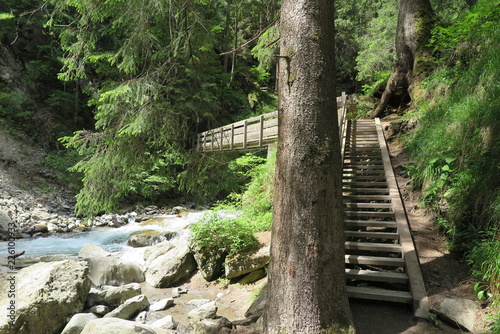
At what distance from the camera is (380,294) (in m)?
3.70

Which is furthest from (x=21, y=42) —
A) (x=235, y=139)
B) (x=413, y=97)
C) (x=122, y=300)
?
(x=413, y=97)

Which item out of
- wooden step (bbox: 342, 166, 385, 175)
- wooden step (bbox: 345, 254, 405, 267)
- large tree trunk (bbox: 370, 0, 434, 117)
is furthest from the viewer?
large tree trunk (bbox: 370, 0, 434, 117)

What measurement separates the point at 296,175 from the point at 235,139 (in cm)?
954

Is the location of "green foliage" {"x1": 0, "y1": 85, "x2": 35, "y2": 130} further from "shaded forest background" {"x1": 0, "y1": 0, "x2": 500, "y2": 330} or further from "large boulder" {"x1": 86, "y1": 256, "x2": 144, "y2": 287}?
"large boulder" {"x1": 86, "y1": 256, "x2": 144, "y2": 287}

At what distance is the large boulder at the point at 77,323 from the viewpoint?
15.4 feet

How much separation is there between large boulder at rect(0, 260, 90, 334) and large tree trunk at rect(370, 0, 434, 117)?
11.9 metres

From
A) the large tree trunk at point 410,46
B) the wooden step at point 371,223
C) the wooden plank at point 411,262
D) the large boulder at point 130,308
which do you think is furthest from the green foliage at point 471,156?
the large boulder at point 130,308

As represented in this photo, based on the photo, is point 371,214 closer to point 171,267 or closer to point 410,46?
point 171,267

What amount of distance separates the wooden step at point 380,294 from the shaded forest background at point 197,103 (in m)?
0.91

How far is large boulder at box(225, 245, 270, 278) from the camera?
6027 mm

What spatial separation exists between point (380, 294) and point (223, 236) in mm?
3601

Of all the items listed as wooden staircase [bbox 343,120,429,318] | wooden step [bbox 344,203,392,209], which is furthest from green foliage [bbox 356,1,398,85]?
wooden step [bbox 344,203,392,209]

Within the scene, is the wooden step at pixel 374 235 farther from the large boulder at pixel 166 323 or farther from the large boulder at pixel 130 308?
the large boulder at pixel 130 308

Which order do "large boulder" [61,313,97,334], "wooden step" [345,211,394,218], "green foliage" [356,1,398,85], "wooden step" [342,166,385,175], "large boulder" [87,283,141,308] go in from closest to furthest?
"large boulder" [61,313,97,334], "wooden step" [345,211,394,218], "large boulder" [87,283,141,308], "wooden step" [342,166,385,175], "green foliage" [356,1,398,85]
